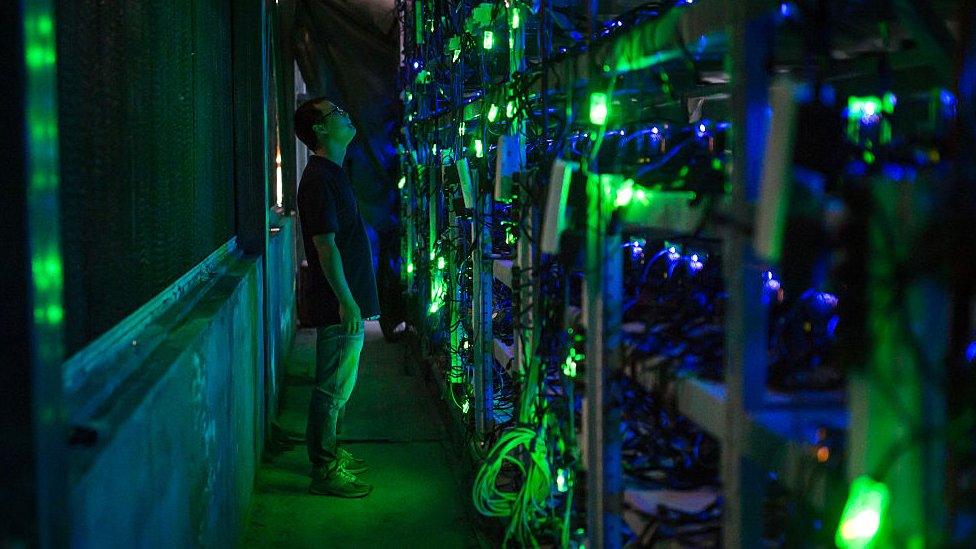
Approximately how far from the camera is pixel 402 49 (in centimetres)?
900

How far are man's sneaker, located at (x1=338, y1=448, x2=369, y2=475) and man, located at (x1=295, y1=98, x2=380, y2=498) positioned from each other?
14 centimetres

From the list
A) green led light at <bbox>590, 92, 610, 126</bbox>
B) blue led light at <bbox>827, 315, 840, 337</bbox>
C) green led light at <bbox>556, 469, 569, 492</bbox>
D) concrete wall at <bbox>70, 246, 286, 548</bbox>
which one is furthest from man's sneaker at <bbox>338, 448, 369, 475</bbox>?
blue led light at <bbox>827, 315, 840, 337</bbox>

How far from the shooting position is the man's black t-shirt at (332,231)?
4379 millimetres

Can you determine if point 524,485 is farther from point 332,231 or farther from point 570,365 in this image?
point 332,231

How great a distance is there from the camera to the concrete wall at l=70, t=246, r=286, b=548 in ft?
5.55

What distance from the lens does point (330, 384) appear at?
464 centimetres

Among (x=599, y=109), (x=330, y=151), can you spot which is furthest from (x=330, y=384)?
(x=599, y=109)

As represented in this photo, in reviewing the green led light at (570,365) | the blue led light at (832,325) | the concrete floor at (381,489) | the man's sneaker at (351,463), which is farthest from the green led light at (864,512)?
the man's sneaker at (351,463)

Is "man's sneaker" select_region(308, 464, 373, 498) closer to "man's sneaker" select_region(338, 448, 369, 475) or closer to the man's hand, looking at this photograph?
"man's sneaker" select_region(338, 448, 369, 475)

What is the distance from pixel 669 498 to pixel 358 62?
7.74 m

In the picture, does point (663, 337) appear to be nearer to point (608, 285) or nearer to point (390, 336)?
point (608, 285)

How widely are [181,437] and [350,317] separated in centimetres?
202

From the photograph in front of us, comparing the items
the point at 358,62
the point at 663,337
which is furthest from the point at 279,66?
the point at 663,337

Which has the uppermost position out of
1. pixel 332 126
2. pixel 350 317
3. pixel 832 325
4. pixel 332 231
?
pixel 332 126
